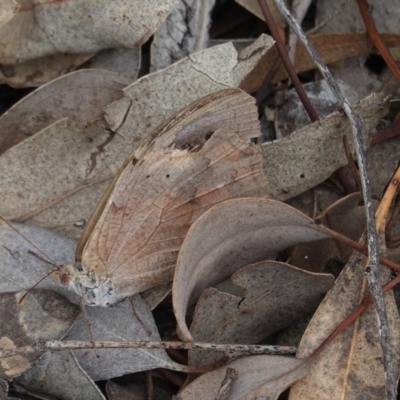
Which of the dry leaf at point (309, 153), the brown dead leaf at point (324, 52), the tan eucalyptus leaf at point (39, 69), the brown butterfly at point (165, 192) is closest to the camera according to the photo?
the brown butterfly at point (165, 192)

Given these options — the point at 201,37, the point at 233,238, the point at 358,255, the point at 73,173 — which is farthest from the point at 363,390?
the point at 201,37

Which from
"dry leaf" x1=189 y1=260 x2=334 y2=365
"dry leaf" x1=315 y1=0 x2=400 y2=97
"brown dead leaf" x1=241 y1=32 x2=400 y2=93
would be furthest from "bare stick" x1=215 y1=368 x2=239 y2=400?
"dry leaf" x1=315 y1=0 x2=400 y2=97

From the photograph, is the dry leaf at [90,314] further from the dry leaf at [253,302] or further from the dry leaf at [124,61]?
the dry leaf at [124,61]

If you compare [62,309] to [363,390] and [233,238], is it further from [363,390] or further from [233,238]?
[363,390]

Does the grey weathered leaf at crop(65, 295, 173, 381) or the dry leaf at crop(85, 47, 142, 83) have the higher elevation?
the dry leaf at crop(85, 47, 142, 83)

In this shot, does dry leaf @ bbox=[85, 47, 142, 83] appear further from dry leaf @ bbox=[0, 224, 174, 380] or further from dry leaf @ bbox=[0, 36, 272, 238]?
dry leaf @ bbox=[0, 224, 174, 380]

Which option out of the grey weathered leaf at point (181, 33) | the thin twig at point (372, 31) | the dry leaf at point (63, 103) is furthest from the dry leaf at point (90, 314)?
the thin twig at point (372, 31)
